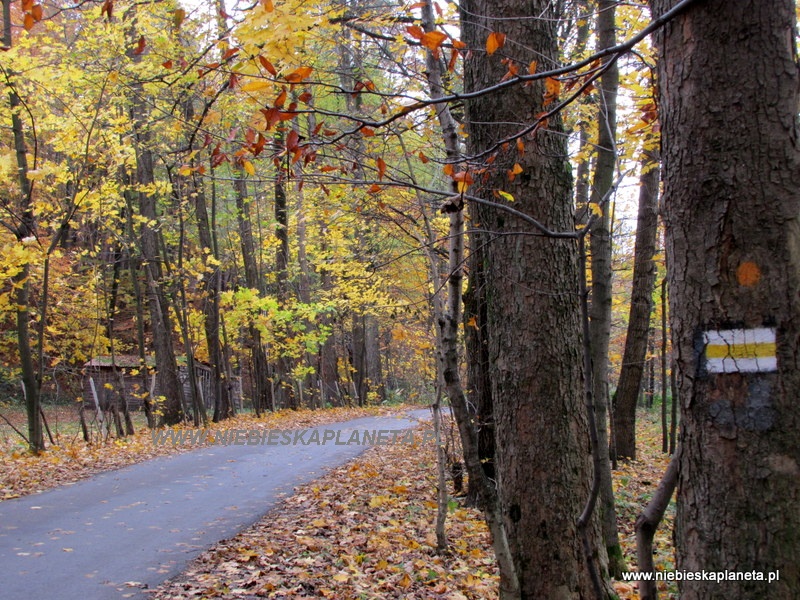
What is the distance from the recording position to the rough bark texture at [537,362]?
350 cm

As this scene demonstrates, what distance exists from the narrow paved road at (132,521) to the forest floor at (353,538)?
360mm

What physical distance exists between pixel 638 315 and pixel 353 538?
23.5 ft

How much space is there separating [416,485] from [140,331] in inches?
412

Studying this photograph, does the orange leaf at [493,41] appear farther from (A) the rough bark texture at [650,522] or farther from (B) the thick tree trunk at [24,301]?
(B) the thick tree trunk at [24,301]

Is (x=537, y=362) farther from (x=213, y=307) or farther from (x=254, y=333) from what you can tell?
(x=254, y=333)

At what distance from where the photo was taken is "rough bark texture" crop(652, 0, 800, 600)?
1678mm

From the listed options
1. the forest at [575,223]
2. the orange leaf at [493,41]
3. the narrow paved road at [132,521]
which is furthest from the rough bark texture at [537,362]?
the narrow paved road at [132,521]

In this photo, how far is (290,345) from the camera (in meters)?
22.2

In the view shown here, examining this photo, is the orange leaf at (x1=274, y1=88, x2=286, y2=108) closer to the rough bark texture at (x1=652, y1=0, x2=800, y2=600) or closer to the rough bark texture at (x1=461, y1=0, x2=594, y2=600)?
the rough bark texture at (x1=461, y1=0, x2=594, y2=600)

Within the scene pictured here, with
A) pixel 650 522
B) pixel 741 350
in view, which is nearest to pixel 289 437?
pixel 650 522

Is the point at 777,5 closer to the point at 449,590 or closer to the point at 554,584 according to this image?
the point at 554,584

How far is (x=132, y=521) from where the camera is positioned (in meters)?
6.88

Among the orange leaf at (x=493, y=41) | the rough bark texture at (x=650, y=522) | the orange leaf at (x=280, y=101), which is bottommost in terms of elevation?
the rough bark texture at (x=650, y=522)

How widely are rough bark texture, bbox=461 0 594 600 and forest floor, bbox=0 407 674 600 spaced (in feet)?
6.06
